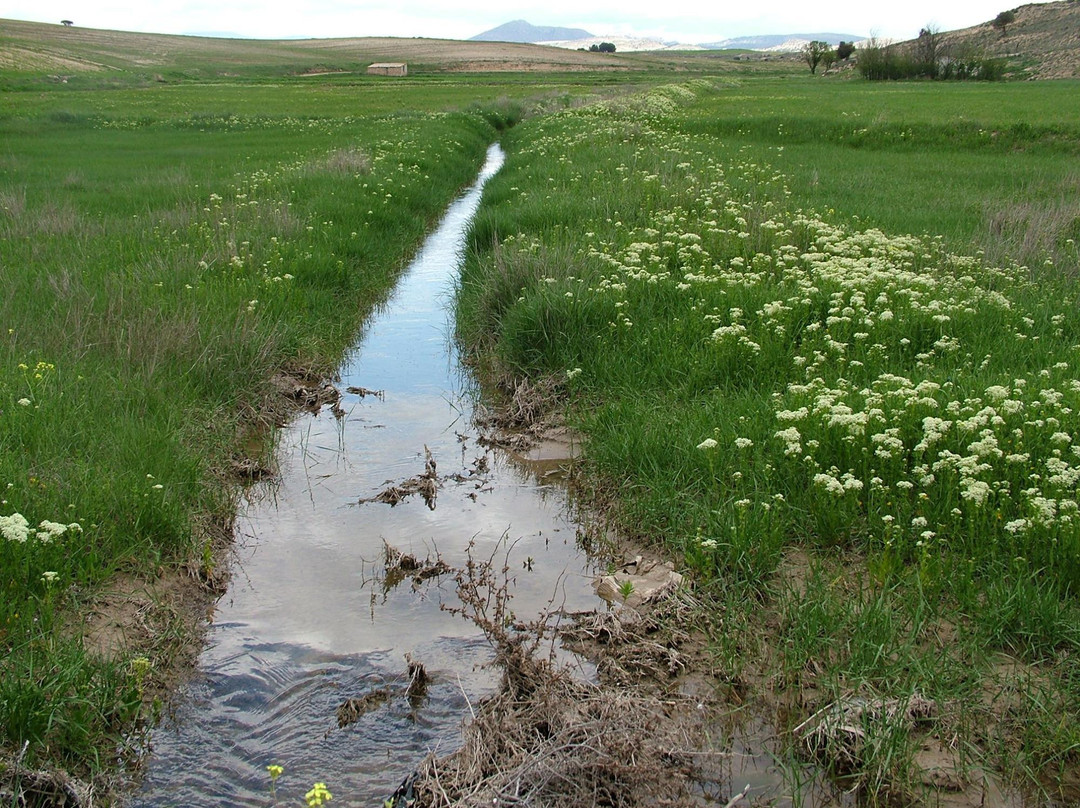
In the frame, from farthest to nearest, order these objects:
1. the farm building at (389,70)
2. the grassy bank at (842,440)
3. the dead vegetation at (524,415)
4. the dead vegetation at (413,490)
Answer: the farm building at (389,70) < the dead vegetation at (524,415) < the dead vegetation at (413,490) < the grassy bank at (842,440)

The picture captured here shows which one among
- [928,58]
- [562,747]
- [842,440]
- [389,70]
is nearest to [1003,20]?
[928,58]

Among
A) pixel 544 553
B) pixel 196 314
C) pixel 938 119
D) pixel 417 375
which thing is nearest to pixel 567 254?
pixel 417 375

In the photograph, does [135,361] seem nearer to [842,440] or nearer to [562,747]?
[562,747]

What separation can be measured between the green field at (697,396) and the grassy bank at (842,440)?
0.03 m

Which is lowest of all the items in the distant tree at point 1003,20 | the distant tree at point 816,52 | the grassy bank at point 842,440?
the grassy bank at point 842,440

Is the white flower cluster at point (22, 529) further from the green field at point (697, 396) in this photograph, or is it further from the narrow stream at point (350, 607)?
the narrow stream at point (350, 607)

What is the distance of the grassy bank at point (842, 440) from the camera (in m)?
4.09

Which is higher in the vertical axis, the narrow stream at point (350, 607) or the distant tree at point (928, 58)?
the distant tree at point (928, 58)

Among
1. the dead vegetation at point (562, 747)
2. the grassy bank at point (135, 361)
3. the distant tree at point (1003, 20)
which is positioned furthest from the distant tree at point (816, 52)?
the dead vegetation at point (562, 747)

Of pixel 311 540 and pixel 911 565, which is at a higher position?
pixel 911 565

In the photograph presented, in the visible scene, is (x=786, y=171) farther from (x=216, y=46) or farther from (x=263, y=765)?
(x=216, y=46)

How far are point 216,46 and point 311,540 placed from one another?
147 metres

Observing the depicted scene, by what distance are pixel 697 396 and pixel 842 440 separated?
1.99 meters

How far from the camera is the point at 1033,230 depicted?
11695 mm
